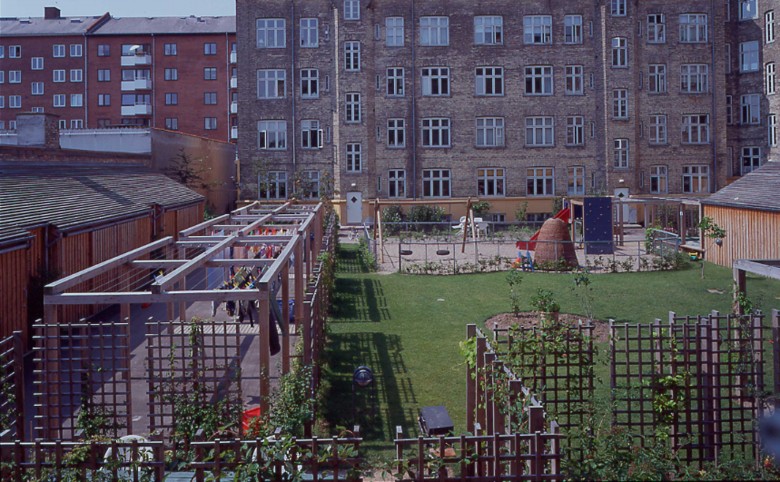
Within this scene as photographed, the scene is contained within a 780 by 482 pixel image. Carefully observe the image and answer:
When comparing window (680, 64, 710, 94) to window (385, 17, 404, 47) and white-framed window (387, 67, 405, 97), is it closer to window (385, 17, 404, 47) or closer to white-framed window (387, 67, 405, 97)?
white-framed window (387, 67, 405, 97)

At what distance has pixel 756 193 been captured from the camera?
2750 cm

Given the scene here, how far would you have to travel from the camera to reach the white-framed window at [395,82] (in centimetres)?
4619

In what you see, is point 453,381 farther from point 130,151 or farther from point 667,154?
point 667,154

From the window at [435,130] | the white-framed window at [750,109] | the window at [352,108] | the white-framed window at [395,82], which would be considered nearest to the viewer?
the window at [352,108]

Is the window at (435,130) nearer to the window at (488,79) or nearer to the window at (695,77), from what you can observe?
the window at (488,79)

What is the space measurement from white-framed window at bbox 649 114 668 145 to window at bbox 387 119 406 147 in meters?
13.8

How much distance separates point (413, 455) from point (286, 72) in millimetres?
41409

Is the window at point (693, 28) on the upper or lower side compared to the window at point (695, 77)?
upper

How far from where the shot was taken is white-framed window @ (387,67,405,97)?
46188 millimetres

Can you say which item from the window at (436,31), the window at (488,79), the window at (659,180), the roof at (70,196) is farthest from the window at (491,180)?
the roof at (70,196)

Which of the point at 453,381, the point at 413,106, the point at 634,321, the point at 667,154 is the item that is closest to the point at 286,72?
the point at 413,106

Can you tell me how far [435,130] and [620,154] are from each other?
10.3m

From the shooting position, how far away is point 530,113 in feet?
153

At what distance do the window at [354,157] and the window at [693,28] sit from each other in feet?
62.3
